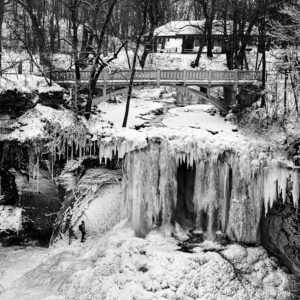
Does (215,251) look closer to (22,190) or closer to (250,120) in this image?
(250,120)

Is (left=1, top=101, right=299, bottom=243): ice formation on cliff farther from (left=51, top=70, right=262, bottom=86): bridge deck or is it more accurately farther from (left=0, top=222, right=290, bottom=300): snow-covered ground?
(left=51, top=70, right=262, bottom=86): bridge deck

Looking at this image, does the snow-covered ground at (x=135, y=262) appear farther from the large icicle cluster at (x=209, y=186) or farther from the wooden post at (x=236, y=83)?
the wooden post at (x=236, y=83)

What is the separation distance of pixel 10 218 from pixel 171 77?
33.1 ft

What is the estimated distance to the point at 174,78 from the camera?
19484 mm

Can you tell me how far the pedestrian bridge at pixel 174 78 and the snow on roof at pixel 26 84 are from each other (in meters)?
0.97

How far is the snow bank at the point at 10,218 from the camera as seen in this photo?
16.4 m

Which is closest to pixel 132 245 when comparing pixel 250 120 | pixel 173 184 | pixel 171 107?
pixel 173 184

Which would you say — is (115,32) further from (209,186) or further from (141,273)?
(141,273)

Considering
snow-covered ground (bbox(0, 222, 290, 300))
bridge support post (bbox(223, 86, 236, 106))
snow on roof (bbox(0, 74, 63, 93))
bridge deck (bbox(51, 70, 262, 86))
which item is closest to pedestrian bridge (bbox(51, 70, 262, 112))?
bridge deck (bbox(51, 70, 262, 86))

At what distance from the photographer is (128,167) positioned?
51.7ft

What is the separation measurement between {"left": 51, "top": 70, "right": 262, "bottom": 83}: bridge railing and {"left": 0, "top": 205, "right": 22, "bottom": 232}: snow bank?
642cm

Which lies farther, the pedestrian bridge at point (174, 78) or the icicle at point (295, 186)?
the pedestrian bridge at point (174, 78)

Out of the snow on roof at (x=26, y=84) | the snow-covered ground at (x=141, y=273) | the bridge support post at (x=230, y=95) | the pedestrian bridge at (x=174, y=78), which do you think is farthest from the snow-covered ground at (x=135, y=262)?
the bridge support post at (x=230, y=95)

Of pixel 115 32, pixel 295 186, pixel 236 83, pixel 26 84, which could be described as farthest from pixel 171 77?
pixel 295 186
